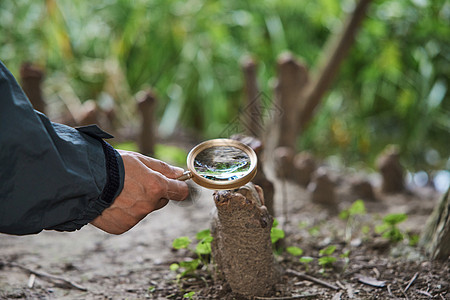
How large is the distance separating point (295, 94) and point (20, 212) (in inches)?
86.8

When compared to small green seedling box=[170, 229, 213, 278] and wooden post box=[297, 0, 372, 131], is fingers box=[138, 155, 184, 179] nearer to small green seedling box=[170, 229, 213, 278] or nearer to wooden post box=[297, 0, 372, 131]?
small green seedling box=[170, 229, 213, 278]

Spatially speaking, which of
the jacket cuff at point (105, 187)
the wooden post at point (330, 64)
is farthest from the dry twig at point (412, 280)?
the wooden post at point (330, 64)

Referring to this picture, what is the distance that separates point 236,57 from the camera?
15.9ft

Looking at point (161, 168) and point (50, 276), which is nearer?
point (161, 168)

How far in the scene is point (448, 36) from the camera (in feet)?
14.2

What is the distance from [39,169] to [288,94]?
213 centimetres

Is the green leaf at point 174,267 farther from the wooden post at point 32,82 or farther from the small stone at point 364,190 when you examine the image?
the wooden post at point 32,82

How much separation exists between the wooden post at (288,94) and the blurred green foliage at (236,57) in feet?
3.87

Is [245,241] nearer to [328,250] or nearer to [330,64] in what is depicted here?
[328,250]

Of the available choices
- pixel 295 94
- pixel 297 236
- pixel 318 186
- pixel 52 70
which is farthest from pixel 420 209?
pixel 52 70

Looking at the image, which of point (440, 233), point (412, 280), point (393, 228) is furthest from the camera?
point (393, 228)

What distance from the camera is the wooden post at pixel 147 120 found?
3.05 m

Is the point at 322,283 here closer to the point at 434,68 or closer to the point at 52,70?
the point at 434,68

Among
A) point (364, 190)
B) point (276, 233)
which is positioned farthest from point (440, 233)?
point (364, 190)
